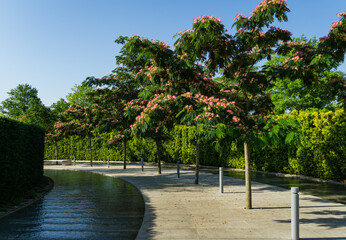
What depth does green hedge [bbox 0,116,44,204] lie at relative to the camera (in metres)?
9.25

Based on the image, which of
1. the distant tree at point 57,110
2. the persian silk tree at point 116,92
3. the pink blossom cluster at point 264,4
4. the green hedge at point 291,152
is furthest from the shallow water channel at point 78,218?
the distant tree at point 57,110

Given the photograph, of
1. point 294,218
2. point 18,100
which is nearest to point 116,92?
point 294,218

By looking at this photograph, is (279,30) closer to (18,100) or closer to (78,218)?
(78,218)

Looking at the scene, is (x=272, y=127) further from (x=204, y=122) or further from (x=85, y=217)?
(x=85, y=217)

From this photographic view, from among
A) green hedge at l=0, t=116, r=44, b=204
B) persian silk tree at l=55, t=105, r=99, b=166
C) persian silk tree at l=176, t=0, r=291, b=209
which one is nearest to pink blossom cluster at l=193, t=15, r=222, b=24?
persian silk tree at l=176, t=0, r=291, b=209

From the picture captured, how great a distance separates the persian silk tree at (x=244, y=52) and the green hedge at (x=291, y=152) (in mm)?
789

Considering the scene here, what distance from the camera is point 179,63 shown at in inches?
284

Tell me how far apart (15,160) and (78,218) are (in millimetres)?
4109

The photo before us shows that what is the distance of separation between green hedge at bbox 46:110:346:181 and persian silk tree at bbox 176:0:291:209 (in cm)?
79

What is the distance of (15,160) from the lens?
10273 millimetres

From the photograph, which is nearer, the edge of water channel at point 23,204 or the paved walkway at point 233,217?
the paved walkway at point 233,217

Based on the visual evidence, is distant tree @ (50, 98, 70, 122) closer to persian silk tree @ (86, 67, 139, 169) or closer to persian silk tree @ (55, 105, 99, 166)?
persian silk tree @ (55, 105, 99, 166)

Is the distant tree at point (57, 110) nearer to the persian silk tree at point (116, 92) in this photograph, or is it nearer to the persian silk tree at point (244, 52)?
the persian silk tree at point (116, 92)

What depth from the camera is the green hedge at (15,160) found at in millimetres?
9250
